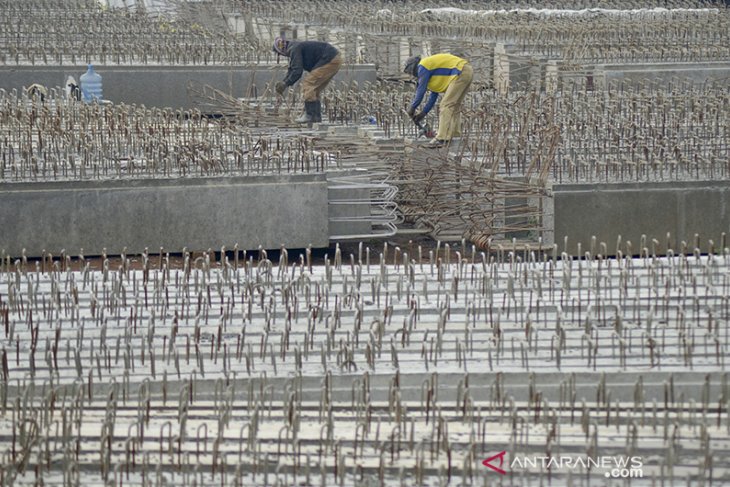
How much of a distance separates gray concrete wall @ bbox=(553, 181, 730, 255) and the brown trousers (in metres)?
7.24

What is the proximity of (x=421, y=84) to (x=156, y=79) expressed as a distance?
9.00 meters

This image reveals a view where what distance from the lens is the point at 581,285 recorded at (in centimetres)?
1215

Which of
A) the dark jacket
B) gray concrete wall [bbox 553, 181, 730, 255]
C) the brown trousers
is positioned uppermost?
the dark jacket

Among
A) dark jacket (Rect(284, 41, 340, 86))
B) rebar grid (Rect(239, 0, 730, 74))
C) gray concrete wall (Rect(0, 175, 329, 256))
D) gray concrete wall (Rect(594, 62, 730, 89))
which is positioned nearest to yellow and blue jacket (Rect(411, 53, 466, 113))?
dark jacket (Rect(284, 41, 340, 86))

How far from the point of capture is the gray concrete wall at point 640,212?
18594 mm

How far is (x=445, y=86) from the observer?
73.8 feet

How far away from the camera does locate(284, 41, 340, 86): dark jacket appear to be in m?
24.6

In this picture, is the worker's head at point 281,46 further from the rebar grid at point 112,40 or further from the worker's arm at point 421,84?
the rebar grid at point 112,40

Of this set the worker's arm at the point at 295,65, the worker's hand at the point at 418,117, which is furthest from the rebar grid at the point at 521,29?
the worker's hand at the point at 418,117

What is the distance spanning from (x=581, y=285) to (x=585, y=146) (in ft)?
27.8

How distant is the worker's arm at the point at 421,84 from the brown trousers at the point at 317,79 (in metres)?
2.58

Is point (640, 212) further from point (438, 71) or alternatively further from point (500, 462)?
point (500, 462)

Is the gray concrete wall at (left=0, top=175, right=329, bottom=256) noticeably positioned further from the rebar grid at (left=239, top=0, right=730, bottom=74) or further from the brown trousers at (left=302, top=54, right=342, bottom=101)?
the rebar grid at (left=239, top=0, right=730, bottom=74)

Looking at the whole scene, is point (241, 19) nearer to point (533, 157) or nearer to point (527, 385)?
point (533, 157)
